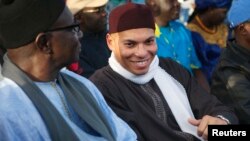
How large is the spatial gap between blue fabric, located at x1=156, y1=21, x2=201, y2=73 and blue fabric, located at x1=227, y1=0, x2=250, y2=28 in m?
1.45

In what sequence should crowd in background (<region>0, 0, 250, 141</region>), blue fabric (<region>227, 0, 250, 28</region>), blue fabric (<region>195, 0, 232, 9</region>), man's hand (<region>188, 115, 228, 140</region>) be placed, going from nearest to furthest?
1. crowd in background (<region>0, 0, 250, 141</region>)
2. man's hand (<region>188, 115, 228, 140</region>)
3. blue fabric (<region>227, 0, 250, 28</region>)
4. blue fabric (<region>195, 0, 232, 9</region>)

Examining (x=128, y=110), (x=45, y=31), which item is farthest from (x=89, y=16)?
(x=45, y=31)

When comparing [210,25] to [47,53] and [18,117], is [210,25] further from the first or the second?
[18,117]

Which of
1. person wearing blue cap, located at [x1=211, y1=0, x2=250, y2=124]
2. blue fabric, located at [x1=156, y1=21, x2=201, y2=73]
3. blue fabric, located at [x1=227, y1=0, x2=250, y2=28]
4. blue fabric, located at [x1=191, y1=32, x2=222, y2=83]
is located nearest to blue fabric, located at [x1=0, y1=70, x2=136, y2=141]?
person wearing blue cap, located at [x1=211, y1=0, x2=250, y2=124]

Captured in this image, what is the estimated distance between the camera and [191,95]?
12.8ft

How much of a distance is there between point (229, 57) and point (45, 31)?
182 cm

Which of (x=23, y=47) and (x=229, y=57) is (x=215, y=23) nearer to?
(x=229, y=57)

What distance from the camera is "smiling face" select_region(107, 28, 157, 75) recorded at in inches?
145

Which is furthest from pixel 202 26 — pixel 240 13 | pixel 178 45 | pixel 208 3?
pixel 240 13

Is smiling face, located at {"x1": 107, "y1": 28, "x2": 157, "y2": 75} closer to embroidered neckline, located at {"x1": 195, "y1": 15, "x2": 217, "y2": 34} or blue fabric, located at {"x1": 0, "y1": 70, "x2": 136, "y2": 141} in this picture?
blue fabric, located at {"x1": 0, "y1": 70, "x2": 136, "y2": 141}

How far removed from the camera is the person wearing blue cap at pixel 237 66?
3883 mm

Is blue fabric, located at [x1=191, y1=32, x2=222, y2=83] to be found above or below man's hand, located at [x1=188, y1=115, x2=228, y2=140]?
below

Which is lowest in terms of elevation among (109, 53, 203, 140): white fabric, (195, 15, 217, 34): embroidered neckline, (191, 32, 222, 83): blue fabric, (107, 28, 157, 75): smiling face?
(191, 32, 222, 83): blue fabric

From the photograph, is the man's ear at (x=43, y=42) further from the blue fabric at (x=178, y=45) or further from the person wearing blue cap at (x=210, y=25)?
the person wearing blue cap at (x=210, y=25)
